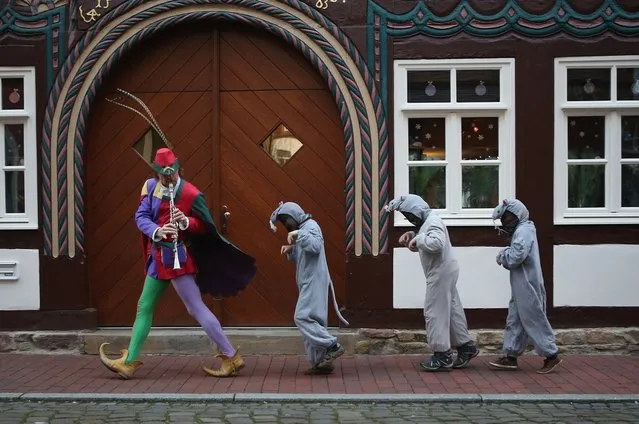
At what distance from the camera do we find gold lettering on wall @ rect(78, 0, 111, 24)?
10094 mm

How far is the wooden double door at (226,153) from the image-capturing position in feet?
33.7

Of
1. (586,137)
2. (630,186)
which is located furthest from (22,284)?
(630,186)

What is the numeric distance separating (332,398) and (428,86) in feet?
12.1

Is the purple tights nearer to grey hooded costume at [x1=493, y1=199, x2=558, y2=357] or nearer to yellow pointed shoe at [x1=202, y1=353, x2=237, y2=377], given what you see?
yellow pointed shoe at [x1=202, y1=353, x2=237, y2=377]

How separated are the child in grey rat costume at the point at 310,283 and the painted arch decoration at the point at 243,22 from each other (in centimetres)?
136

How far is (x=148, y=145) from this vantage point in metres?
10.4

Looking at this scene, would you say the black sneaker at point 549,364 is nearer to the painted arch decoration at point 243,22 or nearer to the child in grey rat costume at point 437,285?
the child in grey rat costume at point 437,285

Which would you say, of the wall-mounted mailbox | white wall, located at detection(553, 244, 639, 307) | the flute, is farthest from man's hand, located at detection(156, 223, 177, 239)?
white wall, located at detection(553, 244, 639, 307)

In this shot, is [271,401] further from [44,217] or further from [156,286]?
[44,217]

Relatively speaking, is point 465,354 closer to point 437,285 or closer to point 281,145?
point 437,285

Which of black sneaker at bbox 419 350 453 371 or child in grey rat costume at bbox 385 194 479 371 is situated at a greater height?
child in grey rat costume at bbox 385 194 479 371

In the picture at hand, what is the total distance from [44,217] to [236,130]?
2.14m

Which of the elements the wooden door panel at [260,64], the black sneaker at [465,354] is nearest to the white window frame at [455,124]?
the wooden door panel at [260,64]

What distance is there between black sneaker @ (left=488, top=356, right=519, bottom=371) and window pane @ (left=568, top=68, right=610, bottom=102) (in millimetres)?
2804
